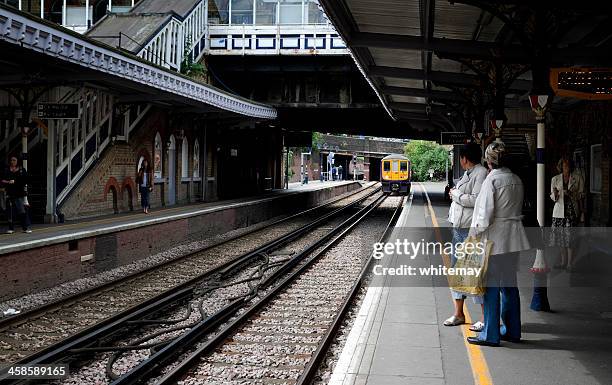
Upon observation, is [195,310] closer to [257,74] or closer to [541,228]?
[541,228]

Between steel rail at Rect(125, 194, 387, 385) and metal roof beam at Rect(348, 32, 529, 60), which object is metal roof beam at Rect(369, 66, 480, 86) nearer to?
metal roof beam at Rect(348, 32, 529, 60)

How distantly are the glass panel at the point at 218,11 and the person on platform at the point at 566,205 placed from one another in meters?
24.3

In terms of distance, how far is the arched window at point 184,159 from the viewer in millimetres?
25875

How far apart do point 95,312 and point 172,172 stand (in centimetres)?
1575

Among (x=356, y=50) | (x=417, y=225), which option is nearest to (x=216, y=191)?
(x=417, y=225)

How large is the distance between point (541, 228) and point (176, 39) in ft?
70.2

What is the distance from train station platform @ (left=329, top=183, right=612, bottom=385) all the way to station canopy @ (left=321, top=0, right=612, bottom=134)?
2.66 metres

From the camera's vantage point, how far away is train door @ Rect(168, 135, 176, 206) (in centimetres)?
2464

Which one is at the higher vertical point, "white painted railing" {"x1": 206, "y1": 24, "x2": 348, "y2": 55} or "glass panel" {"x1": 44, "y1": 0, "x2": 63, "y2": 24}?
"glass panel" {"x1": 44, "y1": 0, "x2": 63, "y2": 24}

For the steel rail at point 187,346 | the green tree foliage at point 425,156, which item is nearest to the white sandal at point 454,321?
the steel rail at point 187,346

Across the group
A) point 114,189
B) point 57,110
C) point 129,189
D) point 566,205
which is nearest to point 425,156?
point 129,189

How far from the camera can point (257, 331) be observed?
8.18 meters

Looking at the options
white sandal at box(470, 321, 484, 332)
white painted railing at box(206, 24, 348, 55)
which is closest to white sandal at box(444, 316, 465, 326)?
white sandal at box(470, 321, 484, 332)

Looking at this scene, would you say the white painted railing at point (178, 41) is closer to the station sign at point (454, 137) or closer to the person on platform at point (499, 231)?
the station sign at point (454, 137)
